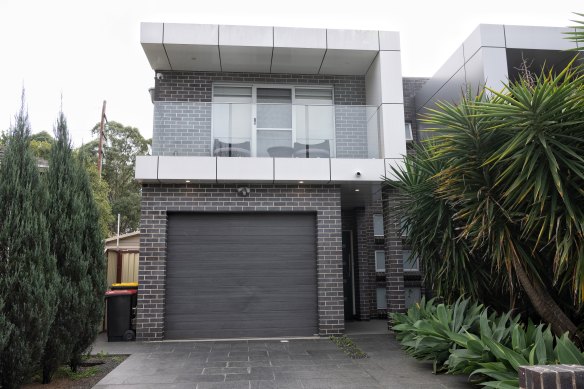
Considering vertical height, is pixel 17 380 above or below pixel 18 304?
below

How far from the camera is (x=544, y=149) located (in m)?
4.98

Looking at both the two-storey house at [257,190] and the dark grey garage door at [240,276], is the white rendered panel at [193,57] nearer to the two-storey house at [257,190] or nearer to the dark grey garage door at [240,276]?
the two-storey house at [257,190]

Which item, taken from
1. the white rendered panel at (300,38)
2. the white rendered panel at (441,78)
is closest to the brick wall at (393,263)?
the white rendered panel at (441,78)

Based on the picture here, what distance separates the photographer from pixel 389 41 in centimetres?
905

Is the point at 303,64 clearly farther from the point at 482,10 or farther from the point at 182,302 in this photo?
the point at 182,302

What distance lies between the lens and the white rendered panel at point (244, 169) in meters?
8.27

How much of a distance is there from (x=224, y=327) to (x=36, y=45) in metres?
8.52

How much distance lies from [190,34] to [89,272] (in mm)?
4962

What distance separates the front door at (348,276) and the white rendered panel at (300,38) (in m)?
4.84

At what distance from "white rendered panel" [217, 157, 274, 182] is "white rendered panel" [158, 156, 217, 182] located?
16 cm

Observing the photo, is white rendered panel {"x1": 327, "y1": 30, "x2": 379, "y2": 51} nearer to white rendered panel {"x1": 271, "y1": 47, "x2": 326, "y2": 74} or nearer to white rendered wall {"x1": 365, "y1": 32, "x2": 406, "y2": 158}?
white rendered wall {"x1": 365, "y1": 32, "x2": 406, "y2": 158}

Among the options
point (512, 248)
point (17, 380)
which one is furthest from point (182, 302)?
point (512, 248)

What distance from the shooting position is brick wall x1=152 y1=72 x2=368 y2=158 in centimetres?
851

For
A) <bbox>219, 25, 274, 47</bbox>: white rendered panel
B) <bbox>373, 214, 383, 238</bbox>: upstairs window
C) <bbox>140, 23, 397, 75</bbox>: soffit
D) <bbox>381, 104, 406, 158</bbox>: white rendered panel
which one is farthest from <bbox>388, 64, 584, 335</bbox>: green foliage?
<bbox>219, 25, 274, 47</bbox>: white rendered panel
